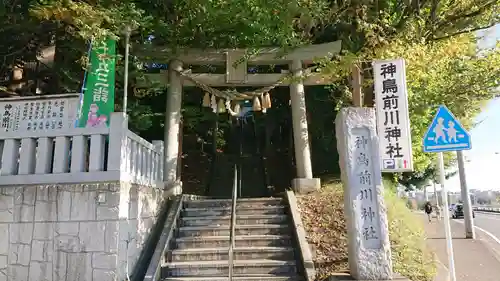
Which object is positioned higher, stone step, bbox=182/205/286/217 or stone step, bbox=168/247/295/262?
stone step, bbox=182/205/286/217

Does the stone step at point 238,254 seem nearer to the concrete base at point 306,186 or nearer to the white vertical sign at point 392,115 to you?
the white vertical sign at point 392,115

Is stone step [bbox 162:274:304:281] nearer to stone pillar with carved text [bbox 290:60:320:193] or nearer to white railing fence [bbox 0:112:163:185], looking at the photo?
white railing fence [bbox 0:112:163:185]

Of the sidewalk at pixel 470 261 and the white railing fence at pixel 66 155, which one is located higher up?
the white railing fence at pixel 66 155

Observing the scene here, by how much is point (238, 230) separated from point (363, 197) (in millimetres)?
2792

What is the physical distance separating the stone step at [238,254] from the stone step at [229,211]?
4.60 ft

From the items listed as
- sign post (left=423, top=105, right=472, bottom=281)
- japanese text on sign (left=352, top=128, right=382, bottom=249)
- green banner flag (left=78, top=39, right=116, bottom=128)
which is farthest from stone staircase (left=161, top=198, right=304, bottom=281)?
sign post (left=423, top=105, right=472, bottom=281)

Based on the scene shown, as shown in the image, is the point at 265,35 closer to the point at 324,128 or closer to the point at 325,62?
the point at 325,62

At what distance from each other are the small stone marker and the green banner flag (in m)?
4.19

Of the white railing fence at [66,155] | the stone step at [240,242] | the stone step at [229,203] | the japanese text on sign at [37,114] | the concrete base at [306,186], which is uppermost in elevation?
the japanese text on sign at [37,114]

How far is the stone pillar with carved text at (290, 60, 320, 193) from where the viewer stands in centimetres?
966

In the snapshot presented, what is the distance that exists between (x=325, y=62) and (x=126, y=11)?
393cm

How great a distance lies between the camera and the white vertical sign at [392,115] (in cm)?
666

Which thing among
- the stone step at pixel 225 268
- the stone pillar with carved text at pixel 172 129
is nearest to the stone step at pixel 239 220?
the stone step at pixel 225 268

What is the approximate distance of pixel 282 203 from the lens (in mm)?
8781
